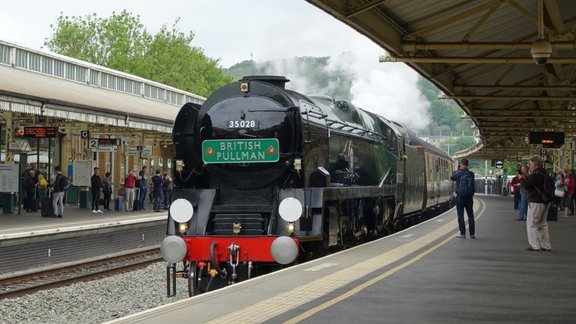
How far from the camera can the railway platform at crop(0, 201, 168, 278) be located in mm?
17219

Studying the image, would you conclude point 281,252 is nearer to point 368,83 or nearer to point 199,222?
point 199,222

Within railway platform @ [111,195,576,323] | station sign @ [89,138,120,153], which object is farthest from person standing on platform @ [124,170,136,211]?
railway platform @ [111,195,576,323]

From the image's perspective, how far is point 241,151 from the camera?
505 inches

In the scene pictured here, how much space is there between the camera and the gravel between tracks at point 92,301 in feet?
40.6

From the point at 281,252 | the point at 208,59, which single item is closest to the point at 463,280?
the point at 281,252

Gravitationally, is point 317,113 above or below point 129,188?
above

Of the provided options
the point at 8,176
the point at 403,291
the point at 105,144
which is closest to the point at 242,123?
the point at 403,291

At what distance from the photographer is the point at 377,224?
17.9 meters

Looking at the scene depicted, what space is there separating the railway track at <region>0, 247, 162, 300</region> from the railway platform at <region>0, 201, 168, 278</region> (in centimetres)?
54

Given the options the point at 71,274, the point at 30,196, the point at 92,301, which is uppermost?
the point at 30,196

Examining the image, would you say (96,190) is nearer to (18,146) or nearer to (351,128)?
(18,146)

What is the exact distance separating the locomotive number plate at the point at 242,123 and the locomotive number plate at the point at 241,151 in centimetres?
22

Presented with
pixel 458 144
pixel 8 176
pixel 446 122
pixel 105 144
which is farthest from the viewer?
pixel 446 122

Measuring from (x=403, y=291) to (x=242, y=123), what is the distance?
14.9 ft
